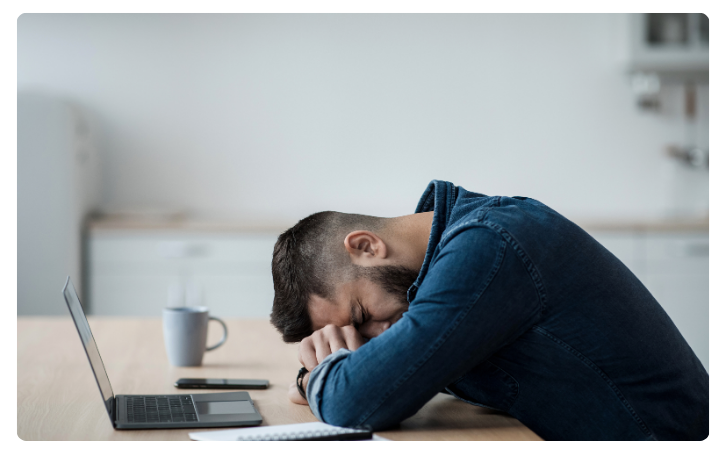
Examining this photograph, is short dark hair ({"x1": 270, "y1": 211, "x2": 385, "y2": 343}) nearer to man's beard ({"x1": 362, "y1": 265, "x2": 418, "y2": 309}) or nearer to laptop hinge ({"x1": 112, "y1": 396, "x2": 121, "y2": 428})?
man's beard ({"x1": 362, "y1": 265, "x2": 418, "y2": 309})

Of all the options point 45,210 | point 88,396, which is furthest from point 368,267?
point 45,210

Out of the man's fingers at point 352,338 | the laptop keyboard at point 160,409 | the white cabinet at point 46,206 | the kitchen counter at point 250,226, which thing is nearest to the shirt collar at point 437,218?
the man's fingers at point 352,338

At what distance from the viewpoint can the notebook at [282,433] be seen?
0.80 meters

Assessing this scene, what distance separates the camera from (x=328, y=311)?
3.75ft

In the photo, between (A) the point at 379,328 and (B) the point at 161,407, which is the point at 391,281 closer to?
(A) the point at 379,328

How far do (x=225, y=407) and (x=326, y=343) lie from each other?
19cm

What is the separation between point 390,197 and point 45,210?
6.16 ft

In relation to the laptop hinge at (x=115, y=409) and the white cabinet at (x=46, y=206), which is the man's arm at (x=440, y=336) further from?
the white cabinet at (x=46, y=206)

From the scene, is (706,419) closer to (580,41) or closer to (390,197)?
(390,197)

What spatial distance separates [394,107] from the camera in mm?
3912

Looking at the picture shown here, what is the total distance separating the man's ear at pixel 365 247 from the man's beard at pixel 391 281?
0.02 meters

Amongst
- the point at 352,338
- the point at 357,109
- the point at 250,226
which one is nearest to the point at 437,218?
the point at 352,338

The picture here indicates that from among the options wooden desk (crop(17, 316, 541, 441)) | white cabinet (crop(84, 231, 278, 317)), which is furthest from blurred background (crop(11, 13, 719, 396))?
wooden desk (crop(17, 316, 541, 441))

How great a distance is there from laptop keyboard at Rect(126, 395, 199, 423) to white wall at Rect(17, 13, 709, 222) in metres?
2.84
